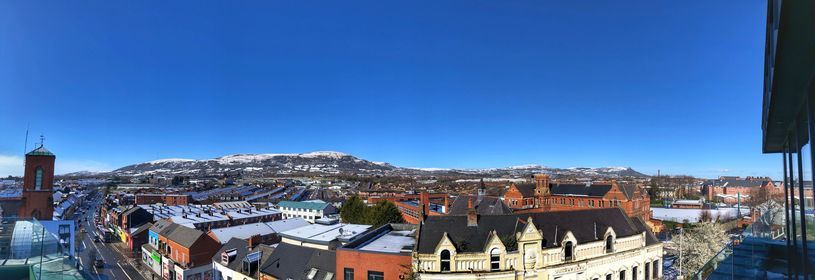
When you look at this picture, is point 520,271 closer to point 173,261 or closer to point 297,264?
point 297,264

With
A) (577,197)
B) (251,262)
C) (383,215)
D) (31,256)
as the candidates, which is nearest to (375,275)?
(251,262)

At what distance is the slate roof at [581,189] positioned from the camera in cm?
7312

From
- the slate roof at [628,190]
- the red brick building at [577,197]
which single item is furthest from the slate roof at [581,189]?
the slate roof at [628,190]

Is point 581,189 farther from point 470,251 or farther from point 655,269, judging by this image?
point 470,251

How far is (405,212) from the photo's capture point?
238ft

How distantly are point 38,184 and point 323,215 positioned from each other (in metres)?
57.8

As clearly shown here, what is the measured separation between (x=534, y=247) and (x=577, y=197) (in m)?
57.4

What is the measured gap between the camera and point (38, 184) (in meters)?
36.5

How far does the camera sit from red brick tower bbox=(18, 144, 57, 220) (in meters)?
35.8

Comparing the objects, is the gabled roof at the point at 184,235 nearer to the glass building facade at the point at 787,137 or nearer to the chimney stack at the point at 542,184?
the glass building facade at the point at 787,137

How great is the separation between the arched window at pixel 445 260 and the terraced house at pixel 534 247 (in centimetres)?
1

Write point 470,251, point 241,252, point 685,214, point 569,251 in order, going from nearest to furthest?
point 470,251 < point 569,251 < point 241,252 < point 685,214

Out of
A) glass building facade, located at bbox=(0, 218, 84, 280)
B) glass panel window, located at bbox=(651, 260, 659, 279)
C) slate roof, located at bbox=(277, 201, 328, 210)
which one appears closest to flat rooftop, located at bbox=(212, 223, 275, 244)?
glass building facade, located at bbox=(0, 218, 84, 280)

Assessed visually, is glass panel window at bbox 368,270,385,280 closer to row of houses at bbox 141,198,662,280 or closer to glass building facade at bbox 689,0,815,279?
row of houses at bbox 141,198,662,280
